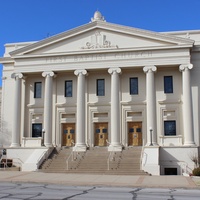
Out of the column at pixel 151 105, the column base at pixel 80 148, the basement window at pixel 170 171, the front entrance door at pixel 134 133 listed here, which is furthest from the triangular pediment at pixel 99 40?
the basement window at pixel 170 171

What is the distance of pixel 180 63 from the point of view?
33.1 m

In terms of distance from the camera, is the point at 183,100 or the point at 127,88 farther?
the point at 127,88

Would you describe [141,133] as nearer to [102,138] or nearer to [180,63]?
[102,138]

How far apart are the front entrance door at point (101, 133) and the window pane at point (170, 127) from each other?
5.81m

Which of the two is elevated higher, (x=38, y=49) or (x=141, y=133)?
(x=38, y=49)

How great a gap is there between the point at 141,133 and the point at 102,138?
12.6 feet

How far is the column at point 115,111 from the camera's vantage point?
3304 cm

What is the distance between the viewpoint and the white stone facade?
3316 cm

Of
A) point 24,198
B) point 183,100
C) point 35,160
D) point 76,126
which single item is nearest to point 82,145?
point 76,126

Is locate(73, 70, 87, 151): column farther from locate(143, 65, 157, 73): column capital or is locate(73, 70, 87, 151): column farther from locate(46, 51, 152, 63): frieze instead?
locate(143, 65, 157, 73): column capital

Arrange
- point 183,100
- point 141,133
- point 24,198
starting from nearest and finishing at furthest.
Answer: point 24,198, point 183,100, point 141,133

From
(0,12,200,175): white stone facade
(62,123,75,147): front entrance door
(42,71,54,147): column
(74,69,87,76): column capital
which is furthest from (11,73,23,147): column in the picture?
(74,69,87,76): column capital

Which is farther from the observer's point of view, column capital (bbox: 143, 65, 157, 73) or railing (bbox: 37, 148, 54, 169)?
column capital (bbox: 143, 65, 157, 73)

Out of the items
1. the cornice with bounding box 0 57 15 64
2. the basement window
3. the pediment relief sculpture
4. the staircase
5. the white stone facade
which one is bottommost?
the basement window
